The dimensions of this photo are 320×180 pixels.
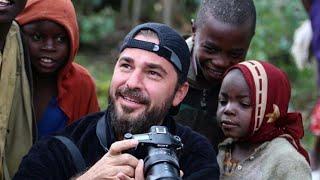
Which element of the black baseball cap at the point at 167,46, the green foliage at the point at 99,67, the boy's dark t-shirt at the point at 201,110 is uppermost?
the black baseball cap at the point at 167,46

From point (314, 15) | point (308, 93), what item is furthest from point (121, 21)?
point (314, 15)

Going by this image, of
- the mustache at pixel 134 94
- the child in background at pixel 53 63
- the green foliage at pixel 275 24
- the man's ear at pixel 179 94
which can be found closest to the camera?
the mustache at pixel 134 94

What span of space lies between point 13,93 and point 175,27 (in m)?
9.52

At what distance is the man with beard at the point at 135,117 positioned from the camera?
10.5 feet

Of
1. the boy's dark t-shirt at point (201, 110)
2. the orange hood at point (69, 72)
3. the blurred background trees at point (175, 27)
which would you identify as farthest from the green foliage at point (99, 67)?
the boy's dark t-shirt at point (201, 110)

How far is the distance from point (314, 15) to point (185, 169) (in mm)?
1199

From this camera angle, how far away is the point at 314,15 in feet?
7.84

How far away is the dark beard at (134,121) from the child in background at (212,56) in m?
0.76

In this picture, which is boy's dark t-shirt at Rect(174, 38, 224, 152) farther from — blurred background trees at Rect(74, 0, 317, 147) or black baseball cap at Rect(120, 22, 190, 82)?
blurred background trees at Rect(74, 0, 317, 147)

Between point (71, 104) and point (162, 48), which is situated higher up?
point (162, 48)

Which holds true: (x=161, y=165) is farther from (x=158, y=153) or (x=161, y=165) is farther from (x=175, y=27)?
(x=175, y=27)

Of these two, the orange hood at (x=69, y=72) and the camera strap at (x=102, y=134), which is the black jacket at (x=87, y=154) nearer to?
the camera strap at (x=102, y=134)

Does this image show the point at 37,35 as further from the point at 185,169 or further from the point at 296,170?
the point at 296,170

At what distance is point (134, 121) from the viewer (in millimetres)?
3217
